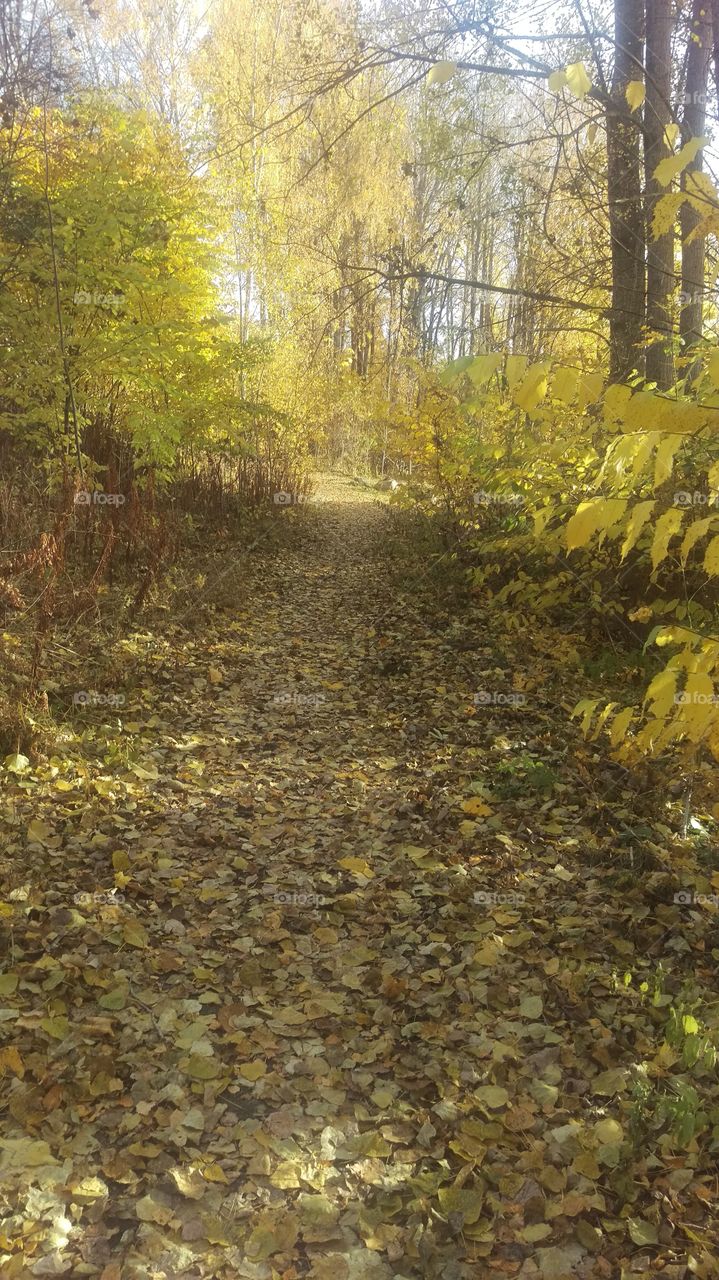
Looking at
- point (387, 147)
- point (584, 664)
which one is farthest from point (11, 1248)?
point (387, 147)

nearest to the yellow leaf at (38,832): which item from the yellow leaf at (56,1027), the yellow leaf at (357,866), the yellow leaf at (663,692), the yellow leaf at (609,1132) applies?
the yellow leaf at (56,1027)

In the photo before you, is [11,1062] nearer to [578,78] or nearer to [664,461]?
[664,461]

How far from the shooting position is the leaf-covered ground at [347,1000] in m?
2.24

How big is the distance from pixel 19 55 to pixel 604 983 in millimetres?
8370

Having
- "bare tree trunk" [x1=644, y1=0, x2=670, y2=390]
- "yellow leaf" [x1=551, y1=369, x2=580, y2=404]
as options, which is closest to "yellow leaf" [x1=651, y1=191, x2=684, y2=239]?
"yellow leaf" [x1=551, y1=369, x2=580, y2=404]

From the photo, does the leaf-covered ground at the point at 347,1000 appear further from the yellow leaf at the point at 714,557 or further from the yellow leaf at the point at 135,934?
the yellow leaf at the point at 714,557

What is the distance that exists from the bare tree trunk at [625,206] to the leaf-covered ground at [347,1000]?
3020 millimetres

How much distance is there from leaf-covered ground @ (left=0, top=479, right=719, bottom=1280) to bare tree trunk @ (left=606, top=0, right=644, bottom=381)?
3.02 meters

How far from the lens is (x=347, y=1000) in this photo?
3145mm

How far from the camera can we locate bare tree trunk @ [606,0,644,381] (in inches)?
231

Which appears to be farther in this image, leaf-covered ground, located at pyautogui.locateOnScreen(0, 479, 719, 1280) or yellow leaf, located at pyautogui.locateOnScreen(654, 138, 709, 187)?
leaf-covered ground, located at pyautogui.locateOnScreen(0, 479, 719, 1280)

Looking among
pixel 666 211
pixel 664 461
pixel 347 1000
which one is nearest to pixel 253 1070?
pixel 347 1000

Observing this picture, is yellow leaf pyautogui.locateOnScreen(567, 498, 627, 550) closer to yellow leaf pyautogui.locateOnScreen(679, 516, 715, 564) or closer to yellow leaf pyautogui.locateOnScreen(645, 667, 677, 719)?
yellow leaf pyautogui.locateOnScreen(679, 516, 715, 564)

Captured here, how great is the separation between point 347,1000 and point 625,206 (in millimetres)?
6173
